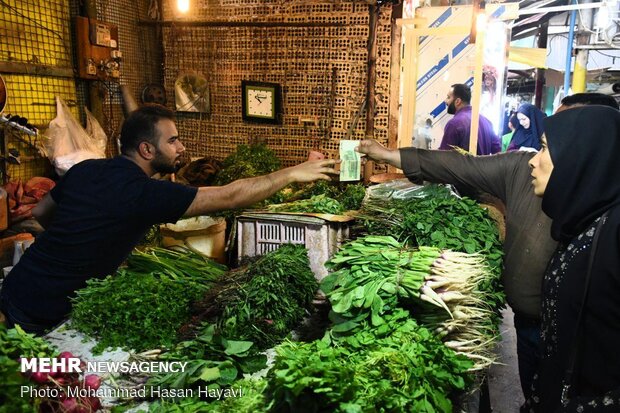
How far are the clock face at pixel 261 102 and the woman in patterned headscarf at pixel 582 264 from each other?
17.1ft

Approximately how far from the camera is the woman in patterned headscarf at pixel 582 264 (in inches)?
81.7

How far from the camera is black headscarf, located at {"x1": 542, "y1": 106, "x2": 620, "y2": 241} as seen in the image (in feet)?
7.32

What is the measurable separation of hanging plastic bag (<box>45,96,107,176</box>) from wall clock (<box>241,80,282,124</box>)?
2396mm

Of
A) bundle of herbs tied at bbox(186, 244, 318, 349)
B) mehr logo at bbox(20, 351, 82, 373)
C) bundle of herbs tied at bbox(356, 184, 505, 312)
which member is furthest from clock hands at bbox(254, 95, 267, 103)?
mehr logo at bbox(20, 351, 82, 373)

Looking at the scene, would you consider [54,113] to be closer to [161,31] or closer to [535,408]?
[161,31]

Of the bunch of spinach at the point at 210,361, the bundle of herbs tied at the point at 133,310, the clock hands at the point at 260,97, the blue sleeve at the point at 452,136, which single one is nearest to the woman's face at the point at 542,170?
the bunch of spinach at the point at 210,361

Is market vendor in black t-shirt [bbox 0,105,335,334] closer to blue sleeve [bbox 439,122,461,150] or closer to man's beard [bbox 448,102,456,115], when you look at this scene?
blue sleeve [bbox 439,122,461,150]

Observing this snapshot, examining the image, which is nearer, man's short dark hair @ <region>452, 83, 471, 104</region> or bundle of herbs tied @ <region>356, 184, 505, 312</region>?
bundle of herbs tied @ <region>356, 184, 505, 312</region>

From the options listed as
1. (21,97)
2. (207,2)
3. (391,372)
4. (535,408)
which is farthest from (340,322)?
(207,2)

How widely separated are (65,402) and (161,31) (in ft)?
23.3

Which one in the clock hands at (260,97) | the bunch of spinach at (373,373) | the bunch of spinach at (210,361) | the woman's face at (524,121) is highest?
the clock hands at (260,97)

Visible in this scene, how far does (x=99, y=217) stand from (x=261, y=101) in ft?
15.3

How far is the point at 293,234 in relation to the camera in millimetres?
3701

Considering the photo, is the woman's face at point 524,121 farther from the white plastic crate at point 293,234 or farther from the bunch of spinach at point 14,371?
the bunch of spinach at point 14,371
